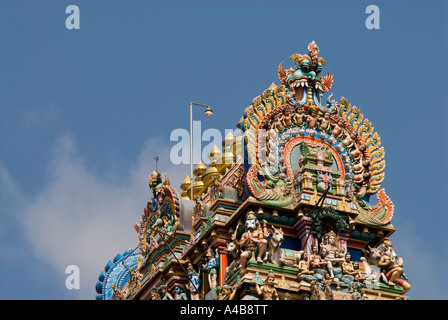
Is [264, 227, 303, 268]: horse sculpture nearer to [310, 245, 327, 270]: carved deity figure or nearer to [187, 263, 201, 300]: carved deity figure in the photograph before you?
[310, 245, 327, 270]: carved deity figure

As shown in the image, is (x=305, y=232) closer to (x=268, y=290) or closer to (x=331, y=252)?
(x=331, y=252)

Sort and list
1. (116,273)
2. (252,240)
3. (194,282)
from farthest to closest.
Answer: (116,273) < (194,282) < (252,240)

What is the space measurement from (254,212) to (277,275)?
290 cm

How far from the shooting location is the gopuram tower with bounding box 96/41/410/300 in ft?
158

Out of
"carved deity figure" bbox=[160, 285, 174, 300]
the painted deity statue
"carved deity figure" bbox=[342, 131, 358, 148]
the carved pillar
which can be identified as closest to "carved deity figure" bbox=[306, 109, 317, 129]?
"carved deity figure" bbox=[342, 131, 358, 148]

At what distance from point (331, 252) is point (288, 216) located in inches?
96.2

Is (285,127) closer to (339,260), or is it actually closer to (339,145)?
(339,145)

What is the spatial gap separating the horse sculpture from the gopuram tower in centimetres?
5

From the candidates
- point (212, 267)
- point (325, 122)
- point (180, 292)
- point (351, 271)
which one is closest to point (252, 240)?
point (212, 267)

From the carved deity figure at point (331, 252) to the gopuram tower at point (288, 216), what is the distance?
4cm

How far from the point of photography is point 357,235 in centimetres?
5112

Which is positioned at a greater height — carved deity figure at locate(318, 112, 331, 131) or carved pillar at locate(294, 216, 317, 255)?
carved deity figure at locate(318, 112, 331, 131)

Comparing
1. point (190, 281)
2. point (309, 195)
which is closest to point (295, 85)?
point (309, 195)

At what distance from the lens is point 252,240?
4803 cm
